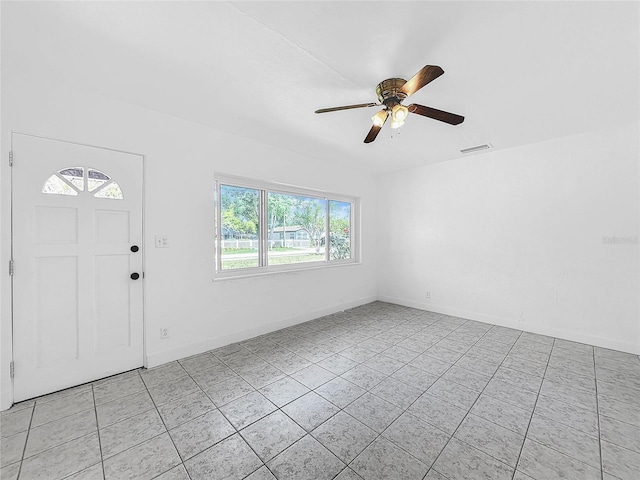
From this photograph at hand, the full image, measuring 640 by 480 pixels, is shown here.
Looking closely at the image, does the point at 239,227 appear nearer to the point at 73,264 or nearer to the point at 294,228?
the point at 294,228

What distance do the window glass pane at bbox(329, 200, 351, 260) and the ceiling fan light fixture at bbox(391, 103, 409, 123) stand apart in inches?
107

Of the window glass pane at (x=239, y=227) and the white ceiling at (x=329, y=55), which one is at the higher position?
the white ceiling at (x=329, y=55)

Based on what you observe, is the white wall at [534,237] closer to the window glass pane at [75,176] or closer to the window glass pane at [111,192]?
the window glass pane at [111,192]

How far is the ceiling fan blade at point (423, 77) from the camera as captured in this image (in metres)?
1.50

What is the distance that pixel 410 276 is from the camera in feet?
15.8

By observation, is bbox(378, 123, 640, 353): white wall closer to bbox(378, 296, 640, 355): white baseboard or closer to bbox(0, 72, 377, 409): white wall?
bbox(378, 296, 640, 355): white baseboard

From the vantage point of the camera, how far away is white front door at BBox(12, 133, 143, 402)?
2.04m

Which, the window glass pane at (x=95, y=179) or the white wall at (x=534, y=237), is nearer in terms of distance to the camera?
the window glass pane at (x=95, y=179)

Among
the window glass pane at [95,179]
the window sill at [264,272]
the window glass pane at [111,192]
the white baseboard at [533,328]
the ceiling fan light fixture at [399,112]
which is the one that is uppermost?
the ceiling fan light fixture at [399,112]

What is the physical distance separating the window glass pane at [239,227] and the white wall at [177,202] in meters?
0.27

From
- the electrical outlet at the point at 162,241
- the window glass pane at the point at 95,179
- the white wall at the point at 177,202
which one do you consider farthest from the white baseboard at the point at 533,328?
the window glass pane at the point at 95,179

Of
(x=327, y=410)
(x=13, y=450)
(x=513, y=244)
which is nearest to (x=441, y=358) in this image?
(x=327, y=410)

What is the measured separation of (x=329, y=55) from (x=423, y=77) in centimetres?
67

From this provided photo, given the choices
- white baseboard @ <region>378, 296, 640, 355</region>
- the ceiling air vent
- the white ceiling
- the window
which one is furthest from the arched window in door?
white baseboard @ <region>378, 296, 640, 355</region>
